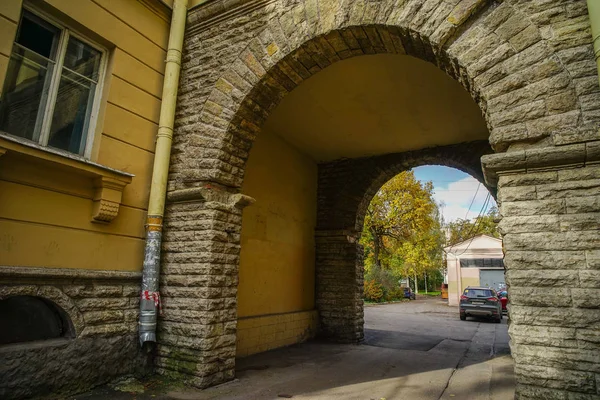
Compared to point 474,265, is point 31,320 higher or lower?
lower

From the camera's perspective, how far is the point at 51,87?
12.7ft

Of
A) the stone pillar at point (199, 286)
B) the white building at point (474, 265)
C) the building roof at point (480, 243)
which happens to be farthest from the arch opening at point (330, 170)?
the building roof at point (480, 243)

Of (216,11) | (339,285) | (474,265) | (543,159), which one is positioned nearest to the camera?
(543,159)

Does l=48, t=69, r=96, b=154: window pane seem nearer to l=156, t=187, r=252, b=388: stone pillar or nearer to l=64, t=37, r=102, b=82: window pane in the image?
l=64, t=37, r=102, b=82: window pane

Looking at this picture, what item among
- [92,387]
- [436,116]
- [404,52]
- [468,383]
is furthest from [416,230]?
[92,387]

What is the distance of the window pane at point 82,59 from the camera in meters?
4.08

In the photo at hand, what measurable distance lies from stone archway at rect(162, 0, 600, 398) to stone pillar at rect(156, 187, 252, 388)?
0.02 meters

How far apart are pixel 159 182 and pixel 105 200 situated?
0.71 meters

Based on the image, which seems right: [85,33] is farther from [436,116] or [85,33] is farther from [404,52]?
[436,116]

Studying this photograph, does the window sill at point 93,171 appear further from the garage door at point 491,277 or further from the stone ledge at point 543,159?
the garage door at point 491,277

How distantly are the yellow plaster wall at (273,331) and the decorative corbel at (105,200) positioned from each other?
2923 millimetres

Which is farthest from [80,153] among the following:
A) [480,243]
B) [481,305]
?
[480,243]

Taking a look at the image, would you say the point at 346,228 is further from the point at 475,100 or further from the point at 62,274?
the point at 62,274

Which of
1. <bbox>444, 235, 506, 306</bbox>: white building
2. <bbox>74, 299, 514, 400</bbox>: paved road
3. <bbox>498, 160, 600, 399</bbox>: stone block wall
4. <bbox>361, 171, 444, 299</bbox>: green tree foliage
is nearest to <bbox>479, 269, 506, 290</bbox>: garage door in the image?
<bbox>444, 235, 506, 306</bbox>: white building
